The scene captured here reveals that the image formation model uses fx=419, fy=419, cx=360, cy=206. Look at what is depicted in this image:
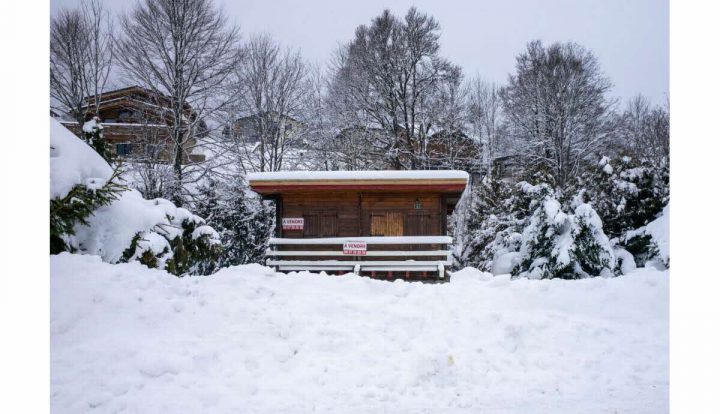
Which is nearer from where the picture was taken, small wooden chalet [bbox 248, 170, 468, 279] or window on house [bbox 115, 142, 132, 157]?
small wooden chalet [bbox 248, 170, 468, 279]

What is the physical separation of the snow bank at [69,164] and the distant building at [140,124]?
731 centimetres

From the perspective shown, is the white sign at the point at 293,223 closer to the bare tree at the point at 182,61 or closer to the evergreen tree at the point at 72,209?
the bare tree at the point at 182,61

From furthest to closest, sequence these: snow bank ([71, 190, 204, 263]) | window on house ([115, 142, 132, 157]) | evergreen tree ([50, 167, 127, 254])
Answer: window on house ([115, 142, 132, 157]) → snow bank ([71, 190, 204, 263]) → evergreen tree ([50, 167, 127, 254])

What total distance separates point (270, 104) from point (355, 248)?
9.20 metres

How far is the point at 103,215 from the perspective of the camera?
5395mm

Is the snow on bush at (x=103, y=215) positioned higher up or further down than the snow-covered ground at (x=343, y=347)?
higher up

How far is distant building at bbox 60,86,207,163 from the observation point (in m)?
12.3

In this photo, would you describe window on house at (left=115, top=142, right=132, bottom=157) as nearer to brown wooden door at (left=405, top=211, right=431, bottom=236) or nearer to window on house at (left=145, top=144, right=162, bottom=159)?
window on house at (left=145, top=144, right=162, bottom=159)

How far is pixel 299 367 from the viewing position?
359cm

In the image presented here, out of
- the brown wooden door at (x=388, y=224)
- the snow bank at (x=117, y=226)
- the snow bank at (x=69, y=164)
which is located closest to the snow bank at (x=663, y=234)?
the brown wooden door at (x=388, y=224)

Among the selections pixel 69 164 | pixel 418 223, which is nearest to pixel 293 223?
pixel 418 223

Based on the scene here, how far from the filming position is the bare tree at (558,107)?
12.9 metres

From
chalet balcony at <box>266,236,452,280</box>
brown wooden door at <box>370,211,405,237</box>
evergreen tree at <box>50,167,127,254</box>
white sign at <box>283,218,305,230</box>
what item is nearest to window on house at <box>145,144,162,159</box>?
white sign at <box>283,218,305,230</box>

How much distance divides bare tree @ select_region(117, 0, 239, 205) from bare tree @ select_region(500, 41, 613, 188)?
30.8 ft
